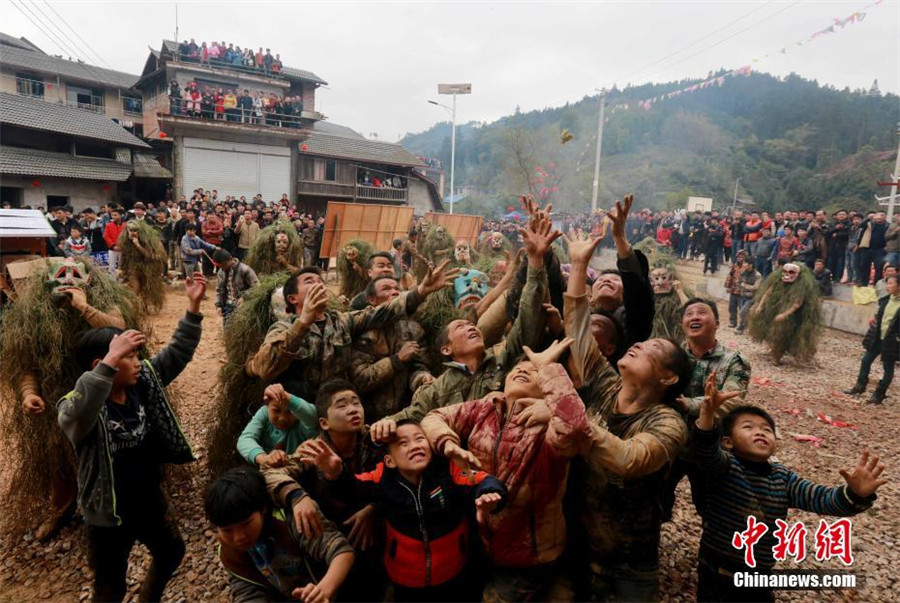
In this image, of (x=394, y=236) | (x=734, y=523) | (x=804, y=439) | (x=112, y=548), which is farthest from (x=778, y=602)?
(x=394, y=236)

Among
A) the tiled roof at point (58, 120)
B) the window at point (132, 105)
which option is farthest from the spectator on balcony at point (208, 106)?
the window at point (132, 105)

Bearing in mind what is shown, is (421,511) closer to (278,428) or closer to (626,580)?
(626,580)

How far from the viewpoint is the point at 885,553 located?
4.12 m

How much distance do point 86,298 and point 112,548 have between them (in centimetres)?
215

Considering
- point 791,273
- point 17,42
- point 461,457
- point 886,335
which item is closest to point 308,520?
point 461,457

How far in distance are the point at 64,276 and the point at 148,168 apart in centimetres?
2449

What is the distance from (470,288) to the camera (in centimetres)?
575

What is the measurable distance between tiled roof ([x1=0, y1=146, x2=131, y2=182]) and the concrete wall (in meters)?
0.53

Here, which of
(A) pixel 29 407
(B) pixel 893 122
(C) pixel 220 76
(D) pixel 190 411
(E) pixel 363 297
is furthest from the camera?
(B) pixel 893 122

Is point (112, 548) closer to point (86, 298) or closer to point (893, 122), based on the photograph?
point (86, 298)

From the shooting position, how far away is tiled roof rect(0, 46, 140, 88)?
28656mm

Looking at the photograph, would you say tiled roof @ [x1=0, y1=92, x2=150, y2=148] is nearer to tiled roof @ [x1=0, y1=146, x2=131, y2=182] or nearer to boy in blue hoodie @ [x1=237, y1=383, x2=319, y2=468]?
tiled roof @ [x1=0, y1=146, x2=131, y2=182]

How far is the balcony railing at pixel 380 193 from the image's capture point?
103 ft

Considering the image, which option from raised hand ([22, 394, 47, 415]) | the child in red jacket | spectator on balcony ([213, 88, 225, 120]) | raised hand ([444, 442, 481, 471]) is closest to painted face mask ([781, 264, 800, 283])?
the child in red jacket
